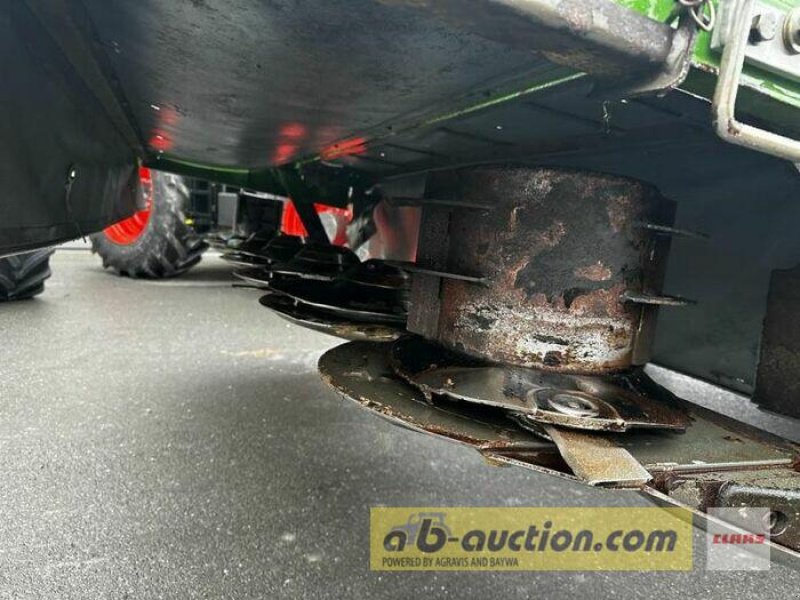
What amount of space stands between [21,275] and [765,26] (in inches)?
175

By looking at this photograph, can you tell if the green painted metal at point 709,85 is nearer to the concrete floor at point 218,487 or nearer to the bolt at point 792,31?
the bolt at point 792,31

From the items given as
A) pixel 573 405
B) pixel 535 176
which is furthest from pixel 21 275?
pixel 573 405

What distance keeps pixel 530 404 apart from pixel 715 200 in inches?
34.6

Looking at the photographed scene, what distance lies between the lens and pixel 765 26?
0.60 m

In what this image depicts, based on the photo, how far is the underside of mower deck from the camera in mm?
640

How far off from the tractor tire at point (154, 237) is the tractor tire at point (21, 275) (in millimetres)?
1070

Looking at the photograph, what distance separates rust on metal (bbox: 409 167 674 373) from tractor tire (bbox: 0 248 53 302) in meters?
3.72

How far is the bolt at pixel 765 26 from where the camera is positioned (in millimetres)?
596

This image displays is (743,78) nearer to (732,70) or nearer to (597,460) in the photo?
(732,70)

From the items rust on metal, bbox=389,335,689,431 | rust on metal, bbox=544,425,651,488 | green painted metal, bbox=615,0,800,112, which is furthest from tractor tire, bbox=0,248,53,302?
green painted metal, bbox=615,0,800,112

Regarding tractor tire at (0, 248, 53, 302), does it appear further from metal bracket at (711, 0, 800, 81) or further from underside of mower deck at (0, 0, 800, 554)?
metal bracket at (711, 0, 800, 81)

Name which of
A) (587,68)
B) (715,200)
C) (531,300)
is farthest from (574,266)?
(715,200)

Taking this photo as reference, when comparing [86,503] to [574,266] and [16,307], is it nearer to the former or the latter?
[574,266]

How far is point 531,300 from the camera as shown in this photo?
39.3 inches
